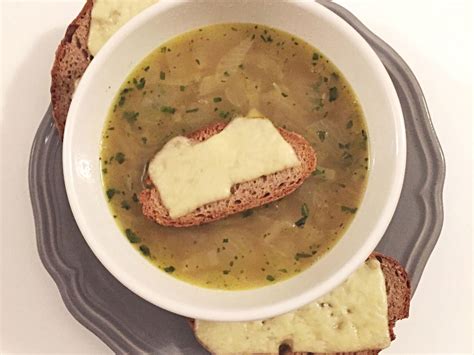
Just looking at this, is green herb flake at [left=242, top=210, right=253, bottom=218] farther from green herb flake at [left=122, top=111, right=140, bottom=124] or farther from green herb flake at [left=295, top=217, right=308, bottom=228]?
green herb flake at [left=122, top=111, right=140, bottom=124]

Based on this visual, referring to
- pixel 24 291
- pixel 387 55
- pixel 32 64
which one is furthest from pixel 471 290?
pixel 32 64

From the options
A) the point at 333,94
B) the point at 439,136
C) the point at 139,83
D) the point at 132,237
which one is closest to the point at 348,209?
the point at 333,94

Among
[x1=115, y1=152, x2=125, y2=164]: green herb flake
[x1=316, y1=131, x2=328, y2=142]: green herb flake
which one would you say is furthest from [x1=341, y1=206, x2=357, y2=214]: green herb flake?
[x1=115, y1=152, x2=125, y2=164]: green herb flake

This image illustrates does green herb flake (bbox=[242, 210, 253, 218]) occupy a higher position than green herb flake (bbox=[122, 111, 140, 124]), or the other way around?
green herb flake (bbox=[122, 111, 140, 124])

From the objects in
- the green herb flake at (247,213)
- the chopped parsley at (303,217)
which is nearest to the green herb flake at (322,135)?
the chopped parsley at (303,217)

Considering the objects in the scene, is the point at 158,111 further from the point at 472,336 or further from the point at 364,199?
the point at 472,336

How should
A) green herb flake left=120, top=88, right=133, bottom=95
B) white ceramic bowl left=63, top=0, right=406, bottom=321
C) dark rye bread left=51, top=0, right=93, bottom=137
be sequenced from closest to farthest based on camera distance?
white ceramic bowl left=63, top=0, right=406, bottom=321, green herb flake left=120, top=88, right=133, bottom=95, dark rye bread left=51, top=0, right=93, bottom=137

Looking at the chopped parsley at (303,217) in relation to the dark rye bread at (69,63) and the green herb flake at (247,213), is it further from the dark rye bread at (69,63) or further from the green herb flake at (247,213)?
the dark rye bread at (69,63)
